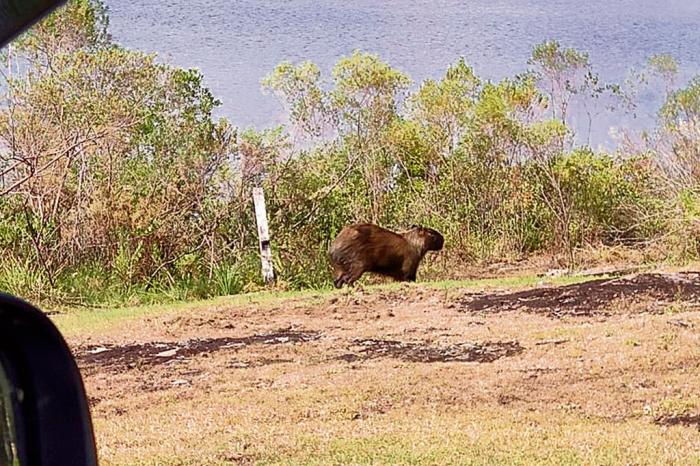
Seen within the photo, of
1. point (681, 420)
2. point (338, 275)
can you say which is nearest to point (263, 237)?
point (338, 275)

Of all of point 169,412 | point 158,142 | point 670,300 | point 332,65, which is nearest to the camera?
point 169,412

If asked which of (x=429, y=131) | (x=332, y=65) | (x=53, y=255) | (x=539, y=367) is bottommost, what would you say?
(x=539, y=367)

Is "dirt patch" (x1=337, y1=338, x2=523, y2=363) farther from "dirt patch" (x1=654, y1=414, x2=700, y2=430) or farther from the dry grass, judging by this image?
→ "dirt patch" (x1=654, y1=414, x2=700, y2=430)

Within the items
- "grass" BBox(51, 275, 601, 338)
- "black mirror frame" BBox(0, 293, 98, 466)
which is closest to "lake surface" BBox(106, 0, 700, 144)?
"grass" BBox(51, 275, 601, 338)

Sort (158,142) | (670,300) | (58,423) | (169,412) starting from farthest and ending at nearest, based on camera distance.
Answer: (158,142) < (670,300) < (169,412) < (58,423)

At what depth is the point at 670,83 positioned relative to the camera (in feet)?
18.9

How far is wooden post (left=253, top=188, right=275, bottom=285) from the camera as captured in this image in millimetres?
5207

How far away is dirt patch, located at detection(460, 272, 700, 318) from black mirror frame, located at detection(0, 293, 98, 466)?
11.0 feet

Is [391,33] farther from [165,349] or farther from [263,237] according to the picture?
[165,349]

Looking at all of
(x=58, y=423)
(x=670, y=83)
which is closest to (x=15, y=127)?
(x=670, y=83)

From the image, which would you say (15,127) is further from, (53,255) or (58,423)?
(58,423)

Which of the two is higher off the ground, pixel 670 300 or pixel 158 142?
pixel 158 142

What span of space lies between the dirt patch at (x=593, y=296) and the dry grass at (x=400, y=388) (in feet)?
0.12

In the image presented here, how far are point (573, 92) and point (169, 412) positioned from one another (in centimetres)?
359
